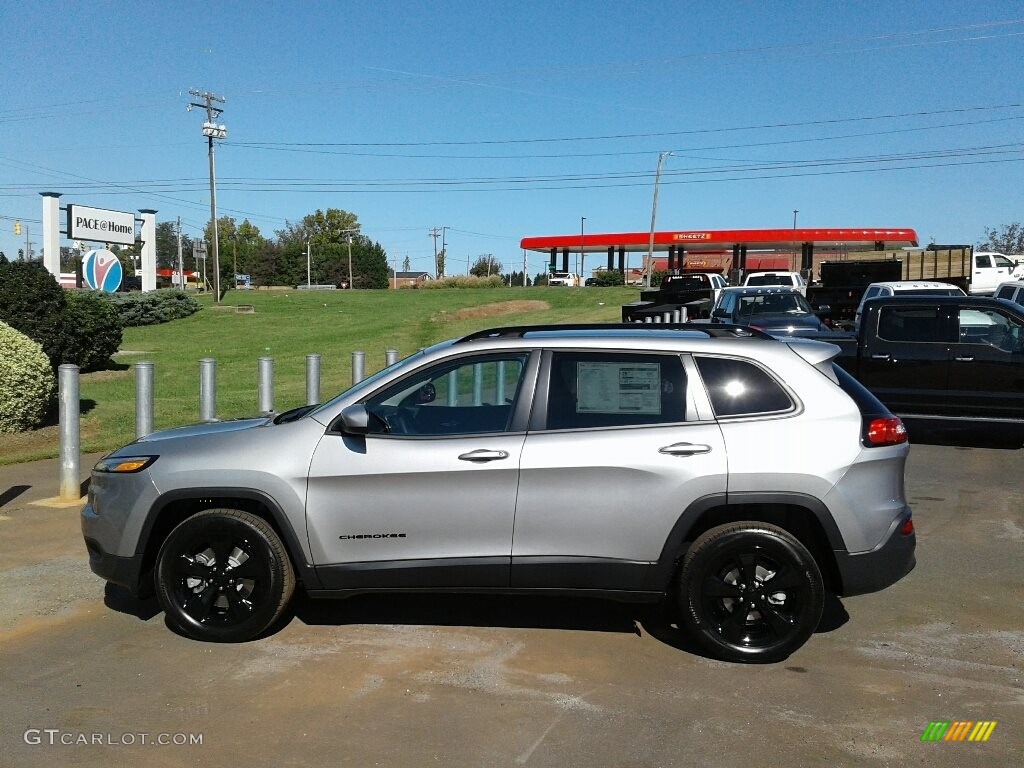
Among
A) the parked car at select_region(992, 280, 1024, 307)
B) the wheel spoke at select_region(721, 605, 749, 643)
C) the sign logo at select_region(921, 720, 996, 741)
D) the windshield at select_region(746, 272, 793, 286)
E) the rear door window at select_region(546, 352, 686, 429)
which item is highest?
the windshield at select_region(746, 272, 793, 286)

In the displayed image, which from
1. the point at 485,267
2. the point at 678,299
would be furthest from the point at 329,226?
the point at 678,299

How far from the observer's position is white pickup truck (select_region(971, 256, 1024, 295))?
36750 mm

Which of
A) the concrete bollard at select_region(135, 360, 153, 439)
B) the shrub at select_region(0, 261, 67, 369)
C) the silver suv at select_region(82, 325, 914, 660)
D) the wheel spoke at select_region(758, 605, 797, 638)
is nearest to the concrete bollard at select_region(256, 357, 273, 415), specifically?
the concrete bollard at select_region(135, 360, 153, 439)

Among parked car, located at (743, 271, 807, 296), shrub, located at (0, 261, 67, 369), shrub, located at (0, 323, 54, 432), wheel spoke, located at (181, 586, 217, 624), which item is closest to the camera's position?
wheel spoke, located at (181, 586, 217, 624)

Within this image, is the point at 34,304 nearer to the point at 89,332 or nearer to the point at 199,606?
the point at 89,332

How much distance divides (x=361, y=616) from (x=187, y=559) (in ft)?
3.51

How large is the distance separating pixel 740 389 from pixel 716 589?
40.9 inches

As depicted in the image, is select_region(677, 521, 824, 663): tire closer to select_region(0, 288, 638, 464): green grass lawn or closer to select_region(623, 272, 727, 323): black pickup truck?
select_region(0, 288, 638, 464): green grass lawn

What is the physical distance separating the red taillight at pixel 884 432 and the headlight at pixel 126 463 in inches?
149

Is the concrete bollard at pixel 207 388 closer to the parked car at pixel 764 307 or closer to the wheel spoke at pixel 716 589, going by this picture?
the wheel spoke at pixel 716 589

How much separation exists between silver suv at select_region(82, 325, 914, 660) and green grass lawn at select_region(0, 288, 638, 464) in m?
6.60

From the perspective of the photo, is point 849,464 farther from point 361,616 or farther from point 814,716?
point 361,616

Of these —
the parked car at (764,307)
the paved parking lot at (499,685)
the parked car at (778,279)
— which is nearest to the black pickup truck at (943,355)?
the paved parking lot at (499,685)

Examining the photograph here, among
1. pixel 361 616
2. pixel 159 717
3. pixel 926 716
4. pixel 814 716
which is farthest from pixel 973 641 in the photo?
pixel 159 717
